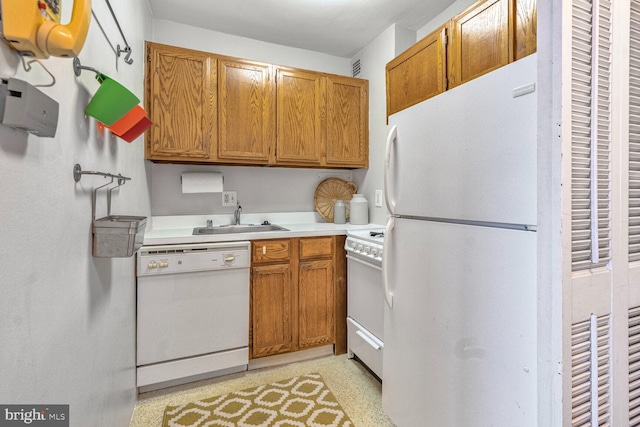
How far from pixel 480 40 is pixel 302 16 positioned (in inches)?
55.9

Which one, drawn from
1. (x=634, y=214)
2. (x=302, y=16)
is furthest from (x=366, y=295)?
(x=302, y=16)

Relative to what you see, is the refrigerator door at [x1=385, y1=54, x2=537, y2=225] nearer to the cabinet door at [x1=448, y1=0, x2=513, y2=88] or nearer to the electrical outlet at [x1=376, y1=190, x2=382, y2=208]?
the cabinet door at [x1=448, y1=0, x2=513, y2=88]

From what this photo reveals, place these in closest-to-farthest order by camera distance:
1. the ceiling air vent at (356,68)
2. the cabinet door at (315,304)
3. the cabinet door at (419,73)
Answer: the cabinet door at (419,73)
the cabinet door at (315,304)
the ceiling air vent at (356,68)

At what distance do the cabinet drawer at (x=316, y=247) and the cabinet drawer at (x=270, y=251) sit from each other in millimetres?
108

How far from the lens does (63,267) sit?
2.76 feet

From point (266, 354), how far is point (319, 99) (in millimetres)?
2104

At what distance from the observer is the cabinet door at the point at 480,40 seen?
55.4 inches

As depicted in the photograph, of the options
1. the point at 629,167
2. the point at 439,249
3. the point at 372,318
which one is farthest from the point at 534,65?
the point at 372,318

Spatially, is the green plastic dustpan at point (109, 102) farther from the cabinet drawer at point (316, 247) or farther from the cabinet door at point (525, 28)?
the cabinet door at point (525, 28)

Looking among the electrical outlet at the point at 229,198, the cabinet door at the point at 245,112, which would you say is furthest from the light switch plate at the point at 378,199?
the electrical outlet at the point at 229,198

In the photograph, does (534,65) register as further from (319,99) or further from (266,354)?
(266,354)

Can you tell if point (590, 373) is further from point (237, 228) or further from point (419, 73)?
point (237, 228)

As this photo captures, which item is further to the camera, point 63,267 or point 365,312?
point 365,312

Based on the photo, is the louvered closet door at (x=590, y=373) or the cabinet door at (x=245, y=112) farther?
the cabinet door at (x=245, y=112)
